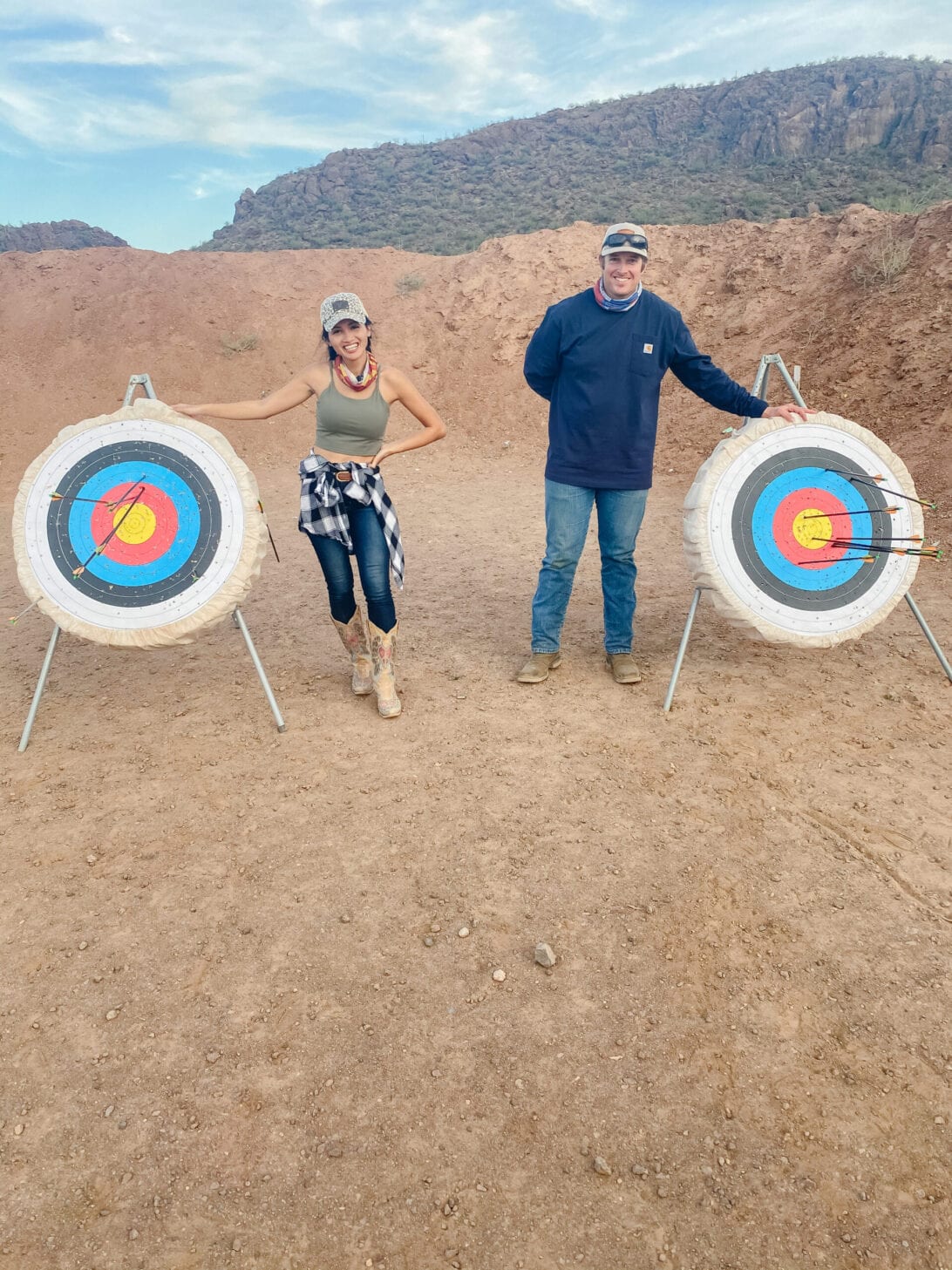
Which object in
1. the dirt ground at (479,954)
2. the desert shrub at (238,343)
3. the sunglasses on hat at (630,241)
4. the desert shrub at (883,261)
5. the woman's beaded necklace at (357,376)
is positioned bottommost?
the dirt ground at (479,954)

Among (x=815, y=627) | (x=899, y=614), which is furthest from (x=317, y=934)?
(x=899, y=614)

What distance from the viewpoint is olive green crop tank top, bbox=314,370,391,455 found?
10.5ft

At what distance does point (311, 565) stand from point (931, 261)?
826cm

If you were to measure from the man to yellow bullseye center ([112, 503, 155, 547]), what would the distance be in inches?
71.0

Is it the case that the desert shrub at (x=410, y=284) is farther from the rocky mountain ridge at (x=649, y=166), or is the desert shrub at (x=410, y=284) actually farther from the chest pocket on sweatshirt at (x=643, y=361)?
the chest pocket on sweatshirt at (x=643, y=361)

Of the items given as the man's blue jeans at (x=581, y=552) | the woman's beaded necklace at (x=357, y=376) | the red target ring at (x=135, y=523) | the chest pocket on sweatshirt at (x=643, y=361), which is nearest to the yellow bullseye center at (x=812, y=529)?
the man's blue jeans at (x=581, y=552)

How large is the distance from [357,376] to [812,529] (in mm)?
2152

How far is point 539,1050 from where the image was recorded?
6.36 ft

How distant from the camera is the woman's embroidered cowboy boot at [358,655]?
3.75m

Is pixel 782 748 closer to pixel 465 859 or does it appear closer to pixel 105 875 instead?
pixel 465 859

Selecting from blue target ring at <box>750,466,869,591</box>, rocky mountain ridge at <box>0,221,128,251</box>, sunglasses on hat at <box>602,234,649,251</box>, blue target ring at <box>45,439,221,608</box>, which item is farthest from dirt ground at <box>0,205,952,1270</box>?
rocky mountain ridge at <box>0,221,128,251</box>

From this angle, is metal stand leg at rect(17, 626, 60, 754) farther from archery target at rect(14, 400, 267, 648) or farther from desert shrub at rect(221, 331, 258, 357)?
desert shrub at rect(221, 331, 258, 357)

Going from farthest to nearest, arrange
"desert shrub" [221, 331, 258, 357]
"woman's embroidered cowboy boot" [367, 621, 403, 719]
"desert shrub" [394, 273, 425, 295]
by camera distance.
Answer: "desert shrub" [394, 273, 425, 295] → "desert shrub" [221, 331, 258, 357] → "woman's embroidered cowboy boot" [367, 621, 403, 719]

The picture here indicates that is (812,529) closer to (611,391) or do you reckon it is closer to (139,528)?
(611,391)
